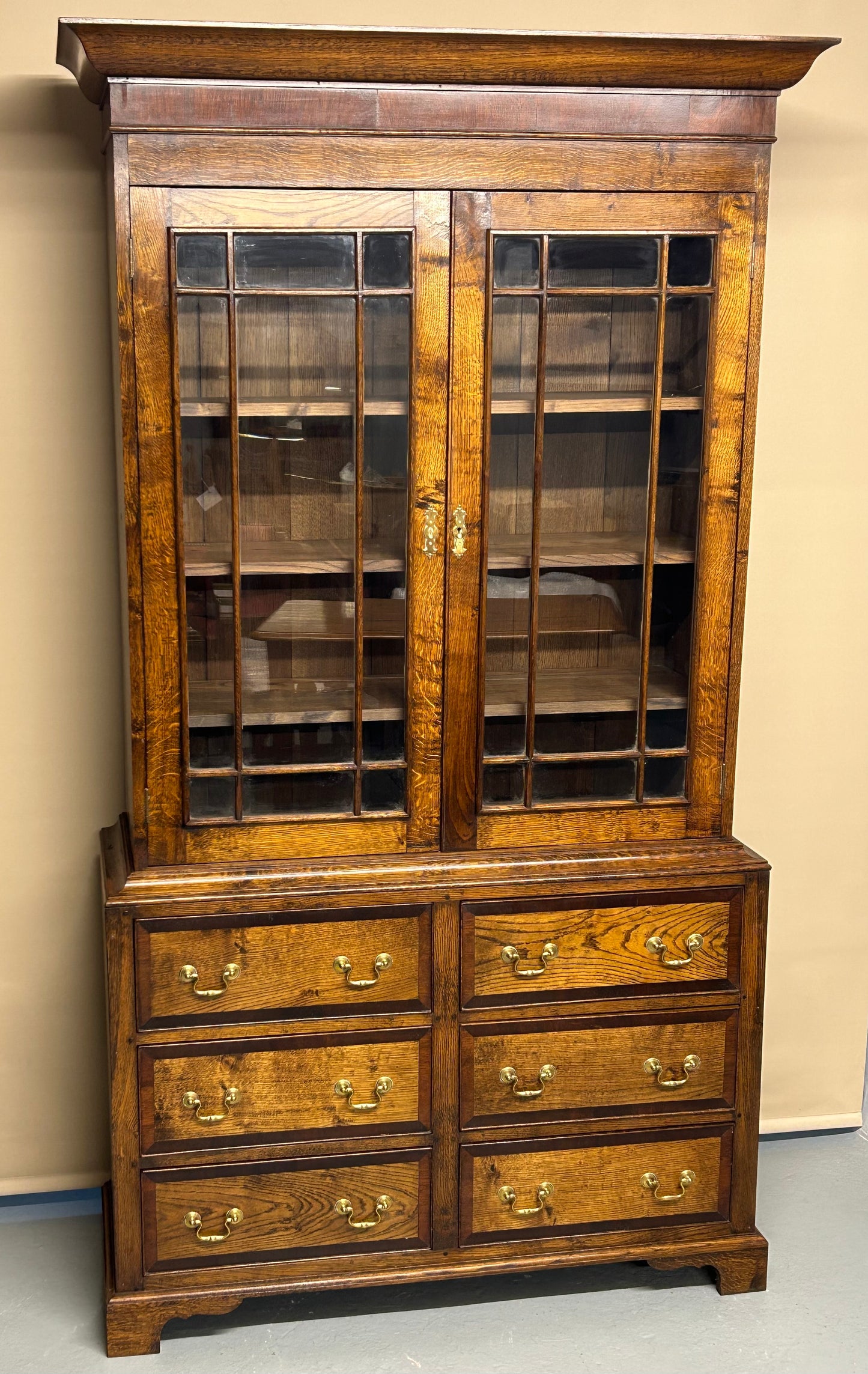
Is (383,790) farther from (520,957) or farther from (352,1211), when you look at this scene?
(352,1211)

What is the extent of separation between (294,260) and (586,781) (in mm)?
982

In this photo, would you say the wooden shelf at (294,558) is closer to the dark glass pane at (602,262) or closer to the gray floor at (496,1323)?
the dark glass pane at (602,262)

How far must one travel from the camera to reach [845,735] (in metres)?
2.85

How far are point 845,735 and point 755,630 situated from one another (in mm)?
320

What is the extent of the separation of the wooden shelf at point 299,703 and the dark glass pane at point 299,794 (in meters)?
0.09

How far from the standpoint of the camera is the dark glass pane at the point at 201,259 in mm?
2018

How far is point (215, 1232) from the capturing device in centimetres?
227

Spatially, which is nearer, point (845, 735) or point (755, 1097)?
point (755, 1097)

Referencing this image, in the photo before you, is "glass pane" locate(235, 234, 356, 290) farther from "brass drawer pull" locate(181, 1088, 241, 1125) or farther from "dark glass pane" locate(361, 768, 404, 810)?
"brass drawer pull" locate(181, 1088, 241, 1125)

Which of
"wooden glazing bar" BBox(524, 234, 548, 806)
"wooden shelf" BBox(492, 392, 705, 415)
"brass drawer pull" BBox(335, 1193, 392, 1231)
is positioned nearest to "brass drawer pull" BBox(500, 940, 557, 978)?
"wooden glazing bar" BBox(524, 234, 548, 806)

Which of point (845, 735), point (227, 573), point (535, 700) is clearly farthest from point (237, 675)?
point (845, 735)

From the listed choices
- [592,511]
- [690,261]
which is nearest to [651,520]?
[592,511]

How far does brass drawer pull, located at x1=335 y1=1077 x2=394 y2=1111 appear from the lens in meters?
2.27

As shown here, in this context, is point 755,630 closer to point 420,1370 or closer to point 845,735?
point 845,735
